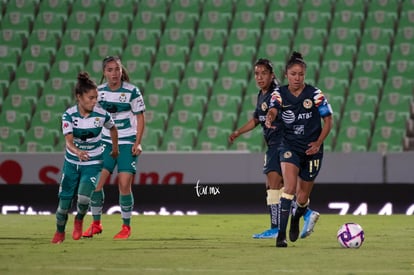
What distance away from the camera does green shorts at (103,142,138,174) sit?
1064cm

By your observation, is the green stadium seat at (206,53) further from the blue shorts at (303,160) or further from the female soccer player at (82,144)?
the blue shorts at (303,160)

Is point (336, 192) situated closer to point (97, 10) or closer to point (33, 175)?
point (33, 175)

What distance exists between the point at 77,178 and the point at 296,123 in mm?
2196

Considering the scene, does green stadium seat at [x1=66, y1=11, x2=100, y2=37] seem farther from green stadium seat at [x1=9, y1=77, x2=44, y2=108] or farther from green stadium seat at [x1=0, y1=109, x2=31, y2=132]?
green stadium seat at [x1=0, y1=109, x2=31, y2=132]

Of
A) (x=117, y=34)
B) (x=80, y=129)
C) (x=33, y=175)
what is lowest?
(x=33, y=175)

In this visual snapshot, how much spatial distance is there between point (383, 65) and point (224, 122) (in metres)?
3.25

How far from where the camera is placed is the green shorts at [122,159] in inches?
419

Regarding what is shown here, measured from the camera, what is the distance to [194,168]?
1538 cm

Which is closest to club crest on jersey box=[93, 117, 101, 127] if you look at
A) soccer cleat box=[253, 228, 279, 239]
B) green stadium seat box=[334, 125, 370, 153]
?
soccer cleat box=[253, 228, 279, 239]

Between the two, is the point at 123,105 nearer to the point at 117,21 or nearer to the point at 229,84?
the point at 229,84

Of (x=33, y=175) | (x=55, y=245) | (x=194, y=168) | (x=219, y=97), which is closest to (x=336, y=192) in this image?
(x=194, y=168)

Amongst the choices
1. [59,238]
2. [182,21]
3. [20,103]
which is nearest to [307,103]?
[59,238]

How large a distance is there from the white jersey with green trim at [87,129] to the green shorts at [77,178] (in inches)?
2.1

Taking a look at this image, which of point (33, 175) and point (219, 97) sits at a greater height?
point (219, 97)
